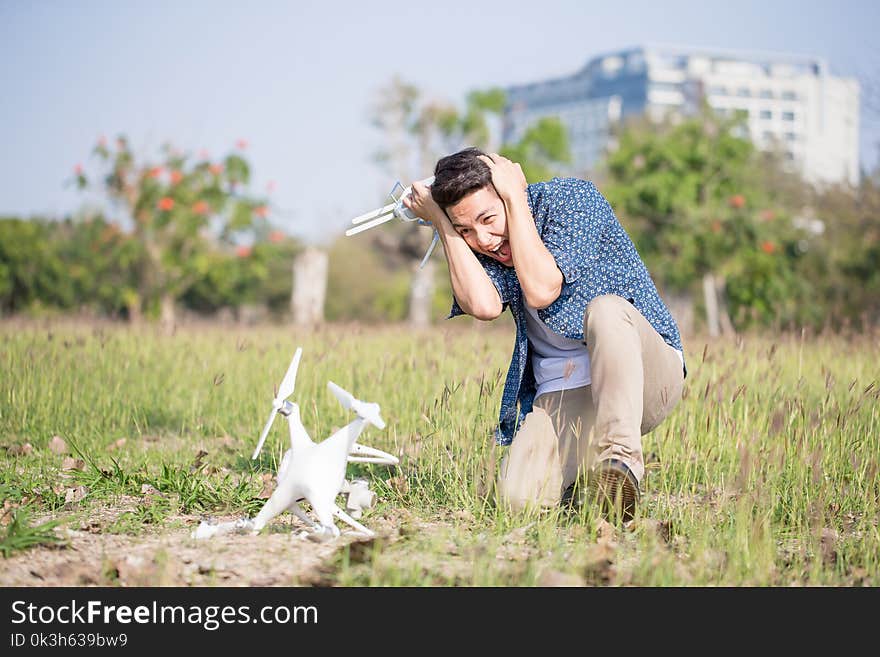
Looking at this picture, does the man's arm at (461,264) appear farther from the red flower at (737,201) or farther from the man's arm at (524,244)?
the red flower at (737,201)

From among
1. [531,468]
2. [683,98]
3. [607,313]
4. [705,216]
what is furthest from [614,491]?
[683,98]

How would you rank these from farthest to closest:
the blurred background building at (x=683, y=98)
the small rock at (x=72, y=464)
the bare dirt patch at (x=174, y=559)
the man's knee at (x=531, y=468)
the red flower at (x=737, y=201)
A: the blurred background building at (x=683, y=98), the red flower at (x=737, y=201), the small rock at (x=72, y=464), the man's knee at (x=531, y=468), the bare dirt patch at (x=174, y=559)

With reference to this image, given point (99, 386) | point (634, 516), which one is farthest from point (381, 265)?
point (634, 516)

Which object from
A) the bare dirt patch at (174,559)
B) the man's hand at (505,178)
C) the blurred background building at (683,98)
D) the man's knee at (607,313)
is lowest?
the bare dirt patch at (174,559)

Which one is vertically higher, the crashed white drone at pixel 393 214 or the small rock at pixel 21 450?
the crashed white drone at pixel 393 214

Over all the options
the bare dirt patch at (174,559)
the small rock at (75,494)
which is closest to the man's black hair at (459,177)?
the bare dirt patch at (174,559)

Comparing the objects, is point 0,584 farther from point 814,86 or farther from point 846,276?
point 814,86

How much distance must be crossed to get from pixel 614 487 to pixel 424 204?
97cm

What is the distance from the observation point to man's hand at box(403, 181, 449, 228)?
8.79ft

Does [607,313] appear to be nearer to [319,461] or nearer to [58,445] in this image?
[319,461]

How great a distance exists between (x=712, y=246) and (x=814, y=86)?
10864 centimetres

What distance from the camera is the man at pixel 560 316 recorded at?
248 centimetres

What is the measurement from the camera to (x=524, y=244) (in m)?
2.58

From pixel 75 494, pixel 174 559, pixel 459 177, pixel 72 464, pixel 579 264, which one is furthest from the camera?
pixel 72 464
